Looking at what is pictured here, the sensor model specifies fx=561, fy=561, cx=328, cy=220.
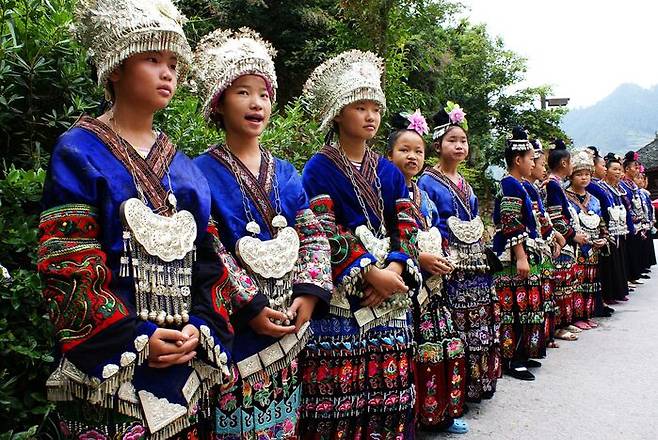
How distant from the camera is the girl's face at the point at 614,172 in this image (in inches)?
358

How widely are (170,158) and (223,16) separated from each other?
742 centimetres

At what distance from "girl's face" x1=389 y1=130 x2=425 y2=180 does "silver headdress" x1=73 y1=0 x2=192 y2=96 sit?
6.51 feet

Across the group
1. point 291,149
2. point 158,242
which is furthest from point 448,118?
point 158,242

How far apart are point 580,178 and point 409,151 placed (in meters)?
4.28

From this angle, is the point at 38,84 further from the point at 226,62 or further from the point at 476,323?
the point at 476,323

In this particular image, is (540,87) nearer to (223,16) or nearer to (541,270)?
(223,16)

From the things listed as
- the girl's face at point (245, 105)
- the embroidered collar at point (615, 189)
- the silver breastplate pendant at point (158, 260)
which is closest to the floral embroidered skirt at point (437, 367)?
the girl's face at point (245, 105)

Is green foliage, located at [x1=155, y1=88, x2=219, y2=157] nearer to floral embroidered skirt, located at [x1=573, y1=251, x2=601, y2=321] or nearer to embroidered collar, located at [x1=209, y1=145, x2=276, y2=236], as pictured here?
embroidered collar, located at [x1=209, y1=145, x2=276, y2=236]

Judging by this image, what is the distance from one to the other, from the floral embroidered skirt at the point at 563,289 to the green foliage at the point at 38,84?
5410 mm

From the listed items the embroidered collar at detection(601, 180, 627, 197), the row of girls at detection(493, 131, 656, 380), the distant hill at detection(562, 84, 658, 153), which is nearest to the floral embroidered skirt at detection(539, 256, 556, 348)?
the row of girls at detection(493, 131, 656, 380)

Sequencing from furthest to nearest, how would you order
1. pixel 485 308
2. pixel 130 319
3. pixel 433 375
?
pixel 485 308
pixel 433 375
pixel 130 319

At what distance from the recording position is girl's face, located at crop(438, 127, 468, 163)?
3.94 m

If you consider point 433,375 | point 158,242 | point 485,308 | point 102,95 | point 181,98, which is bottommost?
point 433,375

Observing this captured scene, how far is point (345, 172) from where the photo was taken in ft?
9.18
